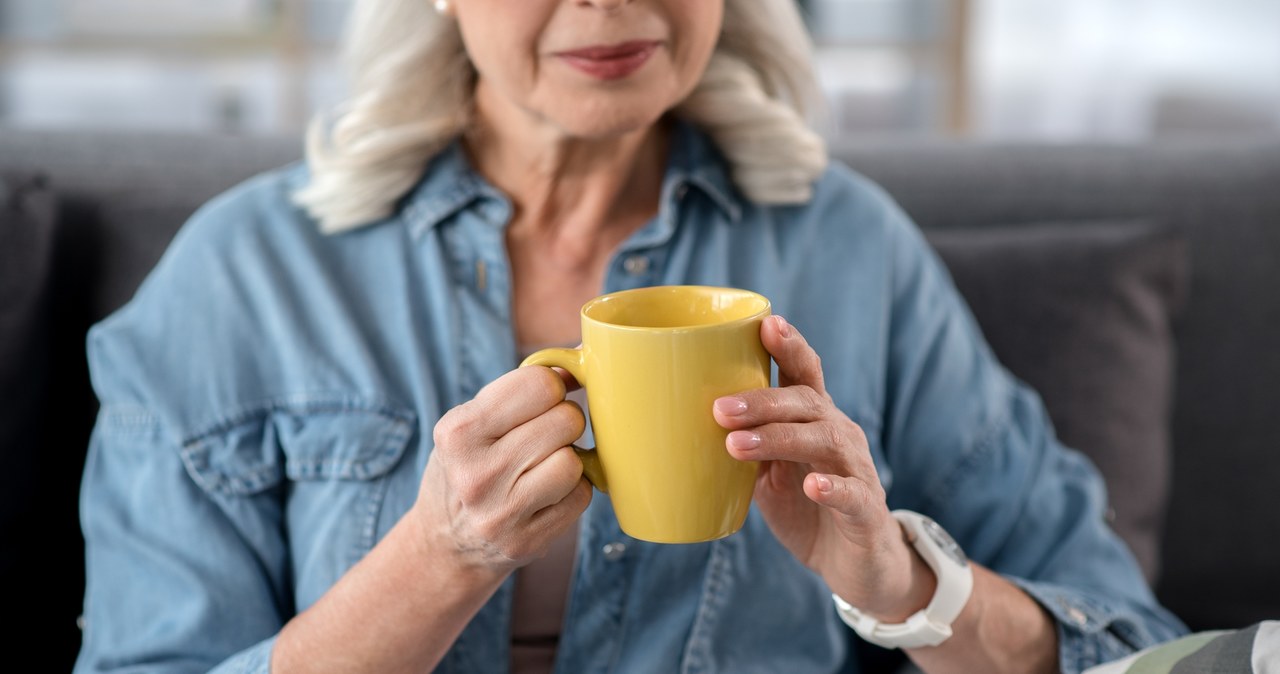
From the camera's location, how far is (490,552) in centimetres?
79

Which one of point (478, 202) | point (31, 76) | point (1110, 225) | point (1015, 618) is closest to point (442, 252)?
point (478, 202)

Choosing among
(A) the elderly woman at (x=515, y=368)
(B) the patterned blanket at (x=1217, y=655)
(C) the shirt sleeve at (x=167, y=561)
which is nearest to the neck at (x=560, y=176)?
(A) the elderly woman at (x=515, y=368)

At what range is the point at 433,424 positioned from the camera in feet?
3.39

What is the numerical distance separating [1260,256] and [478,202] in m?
0.98

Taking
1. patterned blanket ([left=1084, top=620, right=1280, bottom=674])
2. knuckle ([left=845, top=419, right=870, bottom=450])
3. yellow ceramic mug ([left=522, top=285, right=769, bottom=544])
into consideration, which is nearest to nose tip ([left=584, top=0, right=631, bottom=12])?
yellow ceramic mug ([left=522, top=285, right=769, bottom=544])

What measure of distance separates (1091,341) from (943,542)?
0.55m

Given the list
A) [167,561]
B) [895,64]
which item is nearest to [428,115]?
[167,561]

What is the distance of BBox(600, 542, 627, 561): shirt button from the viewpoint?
1.03 metres

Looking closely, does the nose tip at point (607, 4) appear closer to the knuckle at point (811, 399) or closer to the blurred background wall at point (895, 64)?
the knuckle at point (811, 399)

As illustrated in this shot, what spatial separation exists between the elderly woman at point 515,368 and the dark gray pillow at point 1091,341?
0.59ft

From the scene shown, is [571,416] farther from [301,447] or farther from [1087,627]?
[1087,627]

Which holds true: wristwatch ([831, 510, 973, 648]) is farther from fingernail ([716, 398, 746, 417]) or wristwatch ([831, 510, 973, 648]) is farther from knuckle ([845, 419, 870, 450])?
fingernail ([716, 398, 746, 417])

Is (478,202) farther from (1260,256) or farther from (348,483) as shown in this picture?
(1260,256)

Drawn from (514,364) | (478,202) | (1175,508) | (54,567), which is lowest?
(1175,508)
